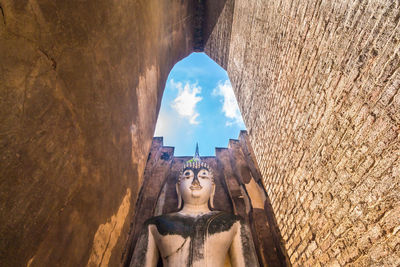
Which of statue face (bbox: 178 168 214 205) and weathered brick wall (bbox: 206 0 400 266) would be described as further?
statue face (bbox: 178 168 214 205)

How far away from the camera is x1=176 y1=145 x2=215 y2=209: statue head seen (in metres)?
3.74

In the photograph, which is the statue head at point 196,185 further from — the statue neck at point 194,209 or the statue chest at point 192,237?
the statue chest at point 192,237

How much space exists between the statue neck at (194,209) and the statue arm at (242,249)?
26.0 inches

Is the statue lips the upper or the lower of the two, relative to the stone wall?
upper

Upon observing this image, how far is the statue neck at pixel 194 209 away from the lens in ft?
11.5

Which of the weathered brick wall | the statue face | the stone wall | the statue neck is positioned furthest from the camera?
the statue face

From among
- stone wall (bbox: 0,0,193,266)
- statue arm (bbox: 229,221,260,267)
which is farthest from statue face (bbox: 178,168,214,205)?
stone wall (bbox: 0,0,193,266)

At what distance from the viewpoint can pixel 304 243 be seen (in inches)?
112

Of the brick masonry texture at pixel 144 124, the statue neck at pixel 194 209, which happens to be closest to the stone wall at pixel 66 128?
the brick masonry texture at pixel 144 124

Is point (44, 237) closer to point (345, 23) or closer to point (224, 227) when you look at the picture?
point (224, 227)

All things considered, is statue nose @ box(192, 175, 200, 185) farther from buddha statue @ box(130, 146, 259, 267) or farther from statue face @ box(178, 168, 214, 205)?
buddha statue @ box(130, 146, 259, 267)

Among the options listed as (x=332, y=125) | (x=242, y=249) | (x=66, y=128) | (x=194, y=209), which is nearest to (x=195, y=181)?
(x=194, y=209)

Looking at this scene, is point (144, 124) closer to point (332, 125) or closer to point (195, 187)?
point (195, 187)

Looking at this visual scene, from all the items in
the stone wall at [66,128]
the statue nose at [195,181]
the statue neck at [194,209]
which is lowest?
the stone wall at [66,128]
